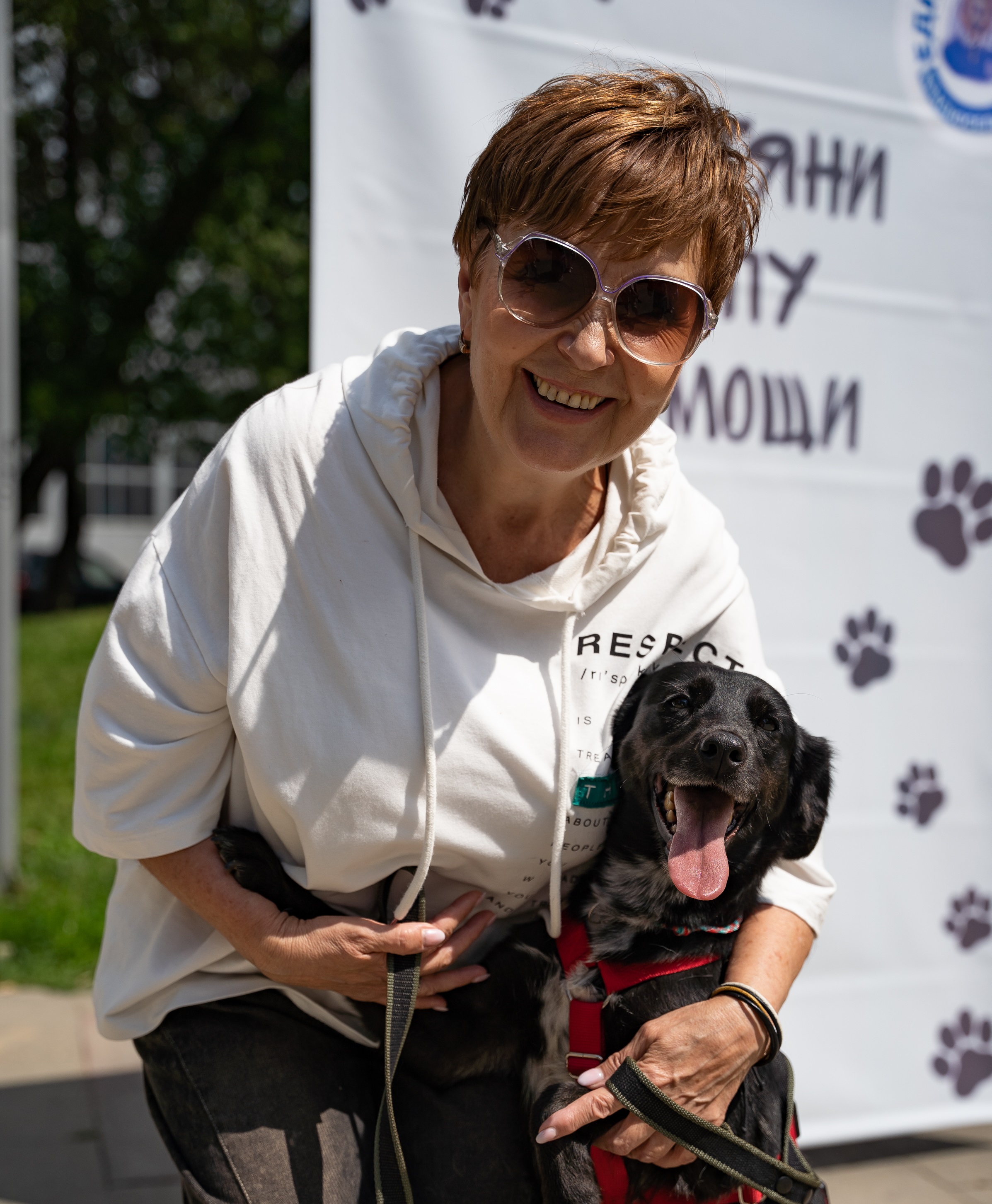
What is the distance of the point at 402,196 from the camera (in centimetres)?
236

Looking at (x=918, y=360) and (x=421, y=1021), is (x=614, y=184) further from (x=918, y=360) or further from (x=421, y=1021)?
(x=918, y=360)

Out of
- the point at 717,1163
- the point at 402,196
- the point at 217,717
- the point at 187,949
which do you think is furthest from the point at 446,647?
the point at 402,196

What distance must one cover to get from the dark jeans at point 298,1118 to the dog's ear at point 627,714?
64cm

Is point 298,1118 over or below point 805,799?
below

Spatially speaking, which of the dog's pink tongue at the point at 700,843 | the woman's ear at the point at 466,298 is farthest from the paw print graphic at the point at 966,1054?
the woman's ear at the point at 466,298

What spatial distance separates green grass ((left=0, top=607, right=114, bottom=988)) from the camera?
3868mm

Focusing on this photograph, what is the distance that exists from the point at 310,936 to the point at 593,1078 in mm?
499

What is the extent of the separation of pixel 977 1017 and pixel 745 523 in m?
1.57

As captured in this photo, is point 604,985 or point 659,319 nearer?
→ point 659,319

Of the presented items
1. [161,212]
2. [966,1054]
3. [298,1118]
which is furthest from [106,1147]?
[161,212]

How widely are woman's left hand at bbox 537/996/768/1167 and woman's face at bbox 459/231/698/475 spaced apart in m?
0.88

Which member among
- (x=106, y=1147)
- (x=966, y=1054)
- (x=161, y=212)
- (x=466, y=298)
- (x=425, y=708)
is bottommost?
(x=106, y=1147)

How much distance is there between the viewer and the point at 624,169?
1.51 meters

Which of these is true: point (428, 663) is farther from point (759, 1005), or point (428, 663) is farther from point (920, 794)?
point (920, 794)
